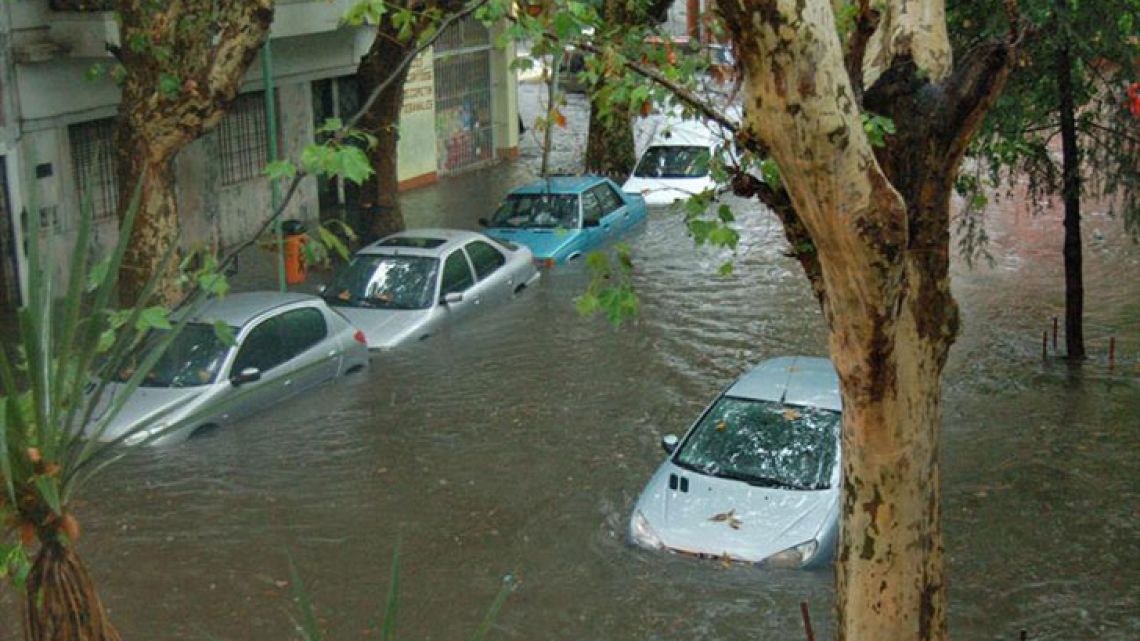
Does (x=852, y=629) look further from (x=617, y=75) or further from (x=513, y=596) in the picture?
(x=617, y=75)

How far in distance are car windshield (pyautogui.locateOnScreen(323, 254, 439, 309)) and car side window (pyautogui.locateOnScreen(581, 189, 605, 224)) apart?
4728 mm

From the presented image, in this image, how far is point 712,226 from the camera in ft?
32.5

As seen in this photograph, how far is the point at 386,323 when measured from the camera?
16016mm

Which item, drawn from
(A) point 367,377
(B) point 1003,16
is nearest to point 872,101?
(B) point 1003,16

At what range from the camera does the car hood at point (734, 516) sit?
10102mm

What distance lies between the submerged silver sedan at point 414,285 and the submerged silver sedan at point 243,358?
102 cm

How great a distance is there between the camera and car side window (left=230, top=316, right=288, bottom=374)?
1334 centimetres

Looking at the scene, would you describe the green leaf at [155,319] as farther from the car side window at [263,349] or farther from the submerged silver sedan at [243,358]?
the car side window at [263,349]

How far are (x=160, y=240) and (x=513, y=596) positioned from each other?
6142 mm

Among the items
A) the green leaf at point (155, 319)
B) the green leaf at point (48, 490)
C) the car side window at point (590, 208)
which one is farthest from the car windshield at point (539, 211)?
the green leaf at point (48, 490)

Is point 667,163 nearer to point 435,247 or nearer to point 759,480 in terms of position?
point 435,247

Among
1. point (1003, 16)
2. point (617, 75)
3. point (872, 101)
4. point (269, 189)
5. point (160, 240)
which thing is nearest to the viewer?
point (872, 101)

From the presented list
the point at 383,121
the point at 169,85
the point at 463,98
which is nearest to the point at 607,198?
the point at 383,121

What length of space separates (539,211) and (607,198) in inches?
53.4
